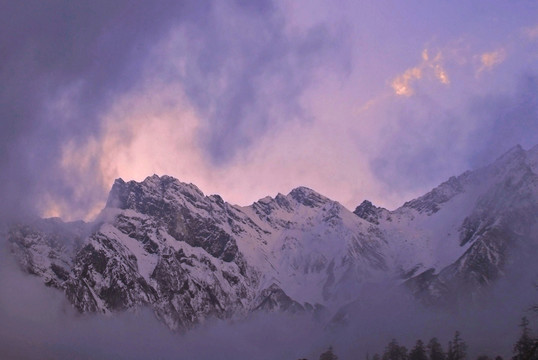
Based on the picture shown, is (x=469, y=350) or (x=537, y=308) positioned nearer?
(x=537, y=308)

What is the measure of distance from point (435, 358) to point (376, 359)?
1298cm

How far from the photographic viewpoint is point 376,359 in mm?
143375

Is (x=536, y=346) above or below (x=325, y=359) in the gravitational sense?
below

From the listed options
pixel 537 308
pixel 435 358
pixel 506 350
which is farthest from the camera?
pixel 506 350

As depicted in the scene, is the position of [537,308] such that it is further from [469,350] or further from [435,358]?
[469,350]

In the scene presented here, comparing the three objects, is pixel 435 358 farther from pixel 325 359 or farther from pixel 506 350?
pixel 506 350

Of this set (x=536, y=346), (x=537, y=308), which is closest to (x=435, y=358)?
(x=537, y=308)

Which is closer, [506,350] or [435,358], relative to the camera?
[435,358]

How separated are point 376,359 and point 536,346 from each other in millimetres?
108719

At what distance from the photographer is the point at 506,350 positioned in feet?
625

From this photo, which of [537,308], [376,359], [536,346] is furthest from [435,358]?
[536,346]

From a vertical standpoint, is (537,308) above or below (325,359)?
below

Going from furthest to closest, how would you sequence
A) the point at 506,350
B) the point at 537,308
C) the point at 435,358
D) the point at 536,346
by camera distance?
the point at 506,350 → the point at 435,358 → the point at 537,308 → the point at 536,346

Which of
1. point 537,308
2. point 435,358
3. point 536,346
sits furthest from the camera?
point 435,358
